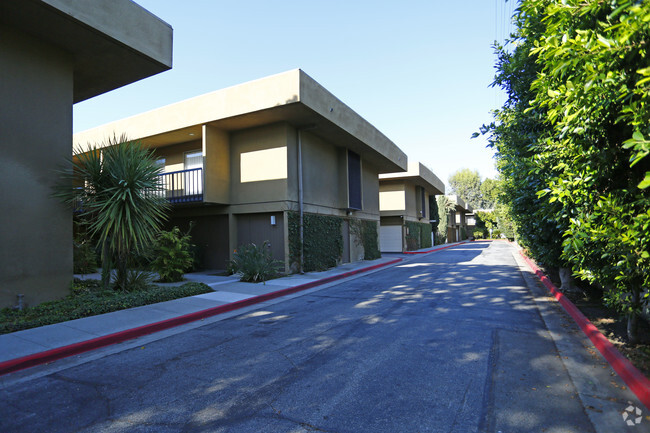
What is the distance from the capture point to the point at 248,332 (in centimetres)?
657

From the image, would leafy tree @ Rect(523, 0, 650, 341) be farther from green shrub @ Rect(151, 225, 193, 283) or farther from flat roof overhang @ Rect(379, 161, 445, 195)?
flat roof overhang @ Rect(379, 161, 445, 195)

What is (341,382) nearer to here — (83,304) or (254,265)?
(83,304)

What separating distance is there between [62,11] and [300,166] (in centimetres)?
901

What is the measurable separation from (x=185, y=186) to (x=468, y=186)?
3482 inches

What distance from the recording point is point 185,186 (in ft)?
49.8

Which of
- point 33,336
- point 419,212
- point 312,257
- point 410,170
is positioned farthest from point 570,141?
point 419,212

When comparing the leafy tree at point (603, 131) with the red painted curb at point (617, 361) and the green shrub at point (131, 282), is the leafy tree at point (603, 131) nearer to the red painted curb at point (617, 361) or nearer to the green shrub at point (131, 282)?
the red painted curb at point (617, 361)

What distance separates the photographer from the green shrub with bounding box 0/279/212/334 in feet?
22.0

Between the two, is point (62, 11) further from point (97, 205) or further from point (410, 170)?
point (410, 170)

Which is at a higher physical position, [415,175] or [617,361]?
[415,175]

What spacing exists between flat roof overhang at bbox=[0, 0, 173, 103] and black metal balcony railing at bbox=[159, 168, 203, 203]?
5.00 metres

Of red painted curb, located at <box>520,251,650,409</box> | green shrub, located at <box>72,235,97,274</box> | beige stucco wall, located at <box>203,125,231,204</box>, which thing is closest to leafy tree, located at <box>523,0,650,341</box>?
red painted curb, located at <box>520,251,650,409</box>

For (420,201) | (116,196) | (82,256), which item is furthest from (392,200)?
(116,196)

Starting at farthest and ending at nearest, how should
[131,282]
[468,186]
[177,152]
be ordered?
[468,186], [177,152], [131,282]
